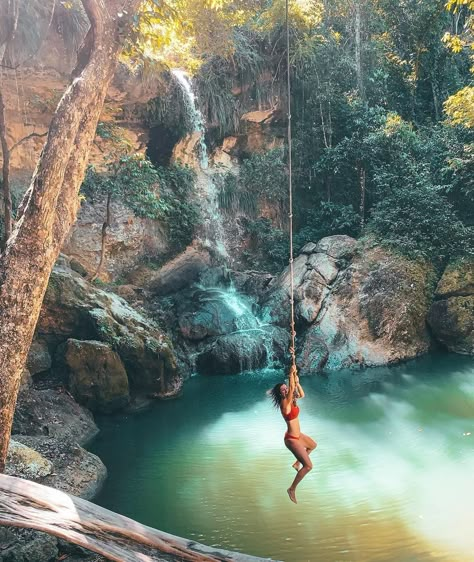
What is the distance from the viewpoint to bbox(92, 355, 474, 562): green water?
452 cm

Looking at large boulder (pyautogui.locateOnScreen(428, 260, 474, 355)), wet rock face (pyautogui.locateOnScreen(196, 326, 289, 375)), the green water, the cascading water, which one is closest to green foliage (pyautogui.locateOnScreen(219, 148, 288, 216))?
the cascading water

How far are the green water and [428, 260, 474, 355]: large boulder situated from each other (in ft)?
4.18

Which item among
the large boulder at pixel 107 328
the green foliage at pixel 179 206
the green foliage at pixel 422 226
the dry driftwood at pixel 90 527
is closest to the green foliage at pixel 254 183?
the green foliage at pixel 179 206

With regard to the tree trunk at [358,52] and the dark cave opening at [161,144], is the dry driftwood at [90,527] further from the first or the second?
the tree trunk at [358,52]

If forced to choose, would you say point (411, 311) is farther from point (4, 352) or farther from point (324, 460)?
point (4, 352)

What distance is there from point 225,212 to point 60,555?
11.7 meters

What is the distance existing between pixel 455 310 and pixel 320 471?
251 inches

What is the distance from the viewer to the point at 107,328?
333 inches

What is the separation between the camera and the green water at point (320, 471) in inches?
178

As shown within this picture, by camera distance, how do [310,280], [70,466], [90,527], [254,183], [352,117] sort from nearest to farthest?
[90,527], [70,466], [310,280], [352,117], [254,183]

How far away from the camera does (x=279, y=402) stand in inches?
175

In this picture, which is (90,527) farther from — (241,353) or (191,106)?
(191,106)

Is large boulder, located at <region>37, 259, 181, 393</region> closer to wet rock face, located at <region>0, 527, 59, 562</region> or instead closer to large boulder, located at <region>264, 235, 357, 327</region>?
large boulder, located at <region>264, 235, 357, 327</region>

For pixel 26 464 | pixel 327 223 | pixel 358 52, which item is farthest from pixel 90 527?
pixel 358 52
